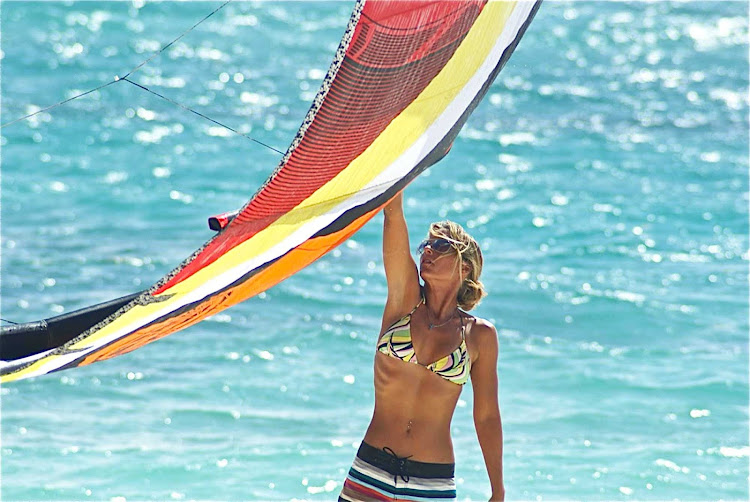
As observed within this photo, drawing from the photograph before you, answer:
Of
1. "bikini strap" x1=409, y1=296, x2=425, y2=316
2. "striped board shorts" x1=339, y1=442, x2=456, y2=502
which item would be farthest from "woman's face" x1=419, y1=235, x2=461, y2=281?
"striped board shorts" x1=339, y1=442, x2=456, y2=502

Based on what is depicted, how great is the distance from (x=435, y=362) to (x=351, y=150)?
0.73 metres

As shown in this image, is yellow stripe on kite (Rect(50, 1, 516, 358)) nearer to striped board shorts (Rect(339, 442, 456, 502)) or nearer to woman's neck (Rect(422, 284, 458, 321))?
woman's neck (Rect(422, 284, 458, 321))

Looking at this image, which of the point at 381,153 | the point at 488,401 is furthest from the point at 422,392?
the point at 381,153

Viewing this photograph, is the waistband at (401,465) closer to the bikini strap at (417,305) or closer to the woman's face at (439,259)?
the bikini strap at (417,305)

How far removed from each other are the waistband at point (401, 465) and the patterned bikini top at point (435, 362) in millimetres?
267

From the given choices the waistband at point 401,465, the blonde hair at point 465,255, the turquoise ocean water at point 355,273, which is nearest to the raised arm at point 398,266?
the blonde hair at point 465,255

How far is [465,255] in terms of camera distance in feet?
11.3

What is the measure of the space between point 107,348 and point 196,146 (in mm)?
10123

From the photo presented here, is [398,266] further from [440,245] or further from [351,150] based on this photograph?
[351,150]

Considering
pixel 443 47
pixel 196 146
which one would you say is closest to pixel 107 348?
pixel 443 47

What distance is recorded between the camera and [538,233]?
33.9 feet

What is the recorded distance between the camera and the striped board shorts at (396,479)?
3.40 meters

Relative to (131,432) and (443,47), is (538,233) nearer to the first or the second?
(131,432)

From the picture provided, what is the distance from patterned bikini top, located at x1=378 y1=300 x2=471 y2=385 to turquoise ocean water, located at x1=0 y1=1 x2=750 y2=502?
261 cm
